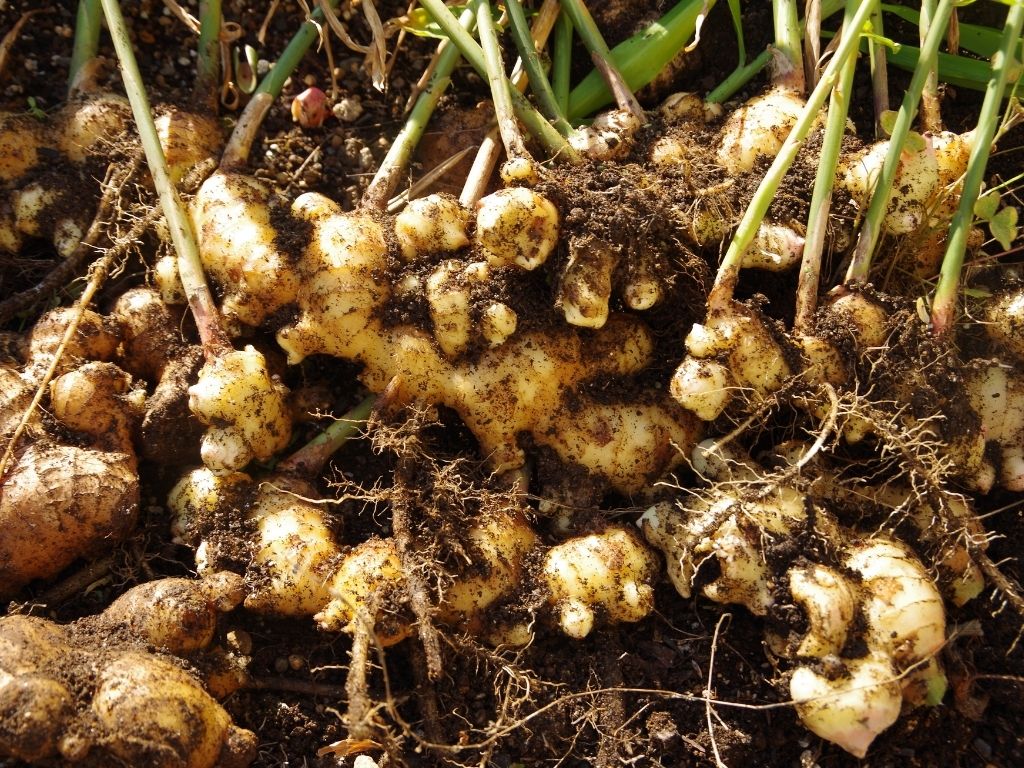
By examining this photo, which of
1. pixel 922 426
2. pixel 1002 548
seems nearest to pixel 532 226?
pixel 922 426

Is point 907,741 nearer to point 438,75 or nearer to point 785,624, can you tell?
point 785,624

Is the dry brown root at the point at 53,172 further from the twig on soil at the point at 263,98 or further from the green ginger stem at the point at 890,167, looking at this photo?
the green ginger stem at the point at 890,167

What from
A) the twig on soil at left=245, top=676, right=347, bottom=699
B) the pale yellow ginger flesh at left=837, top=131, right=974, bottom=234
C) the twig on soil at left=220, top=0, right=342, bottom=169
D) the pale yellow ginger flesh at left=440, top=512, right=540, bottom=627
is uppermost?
the twig on soil at left=220, top=0, right=342, bottom=169

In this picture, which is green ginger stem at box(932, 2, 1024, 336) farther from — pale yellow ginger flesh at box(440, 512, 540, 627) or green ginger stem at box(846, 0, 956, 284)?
pale yellow ginger flesh at box(440, 512, 540, 627)

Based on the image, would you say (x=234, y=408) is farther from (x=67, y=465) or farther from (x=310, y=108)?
(x=310, y=108)

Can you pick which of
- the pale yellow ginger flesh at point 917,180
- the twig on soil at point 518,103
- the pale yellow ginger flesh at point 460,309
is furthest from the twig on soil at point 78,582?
the pale yellow ginger flesh at point 917,180

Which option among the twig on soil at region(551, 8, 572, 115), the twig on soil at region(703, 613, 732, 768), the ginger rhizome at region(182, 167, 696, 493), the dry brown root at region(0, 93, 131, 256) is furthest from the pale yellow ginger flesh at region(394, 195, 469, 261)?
the twig on soil at region(703, 613, 732, 768)

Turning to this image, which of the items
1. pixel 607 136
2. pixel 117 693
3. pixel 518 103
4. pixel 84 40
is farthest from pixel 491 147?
pixel 117 693
